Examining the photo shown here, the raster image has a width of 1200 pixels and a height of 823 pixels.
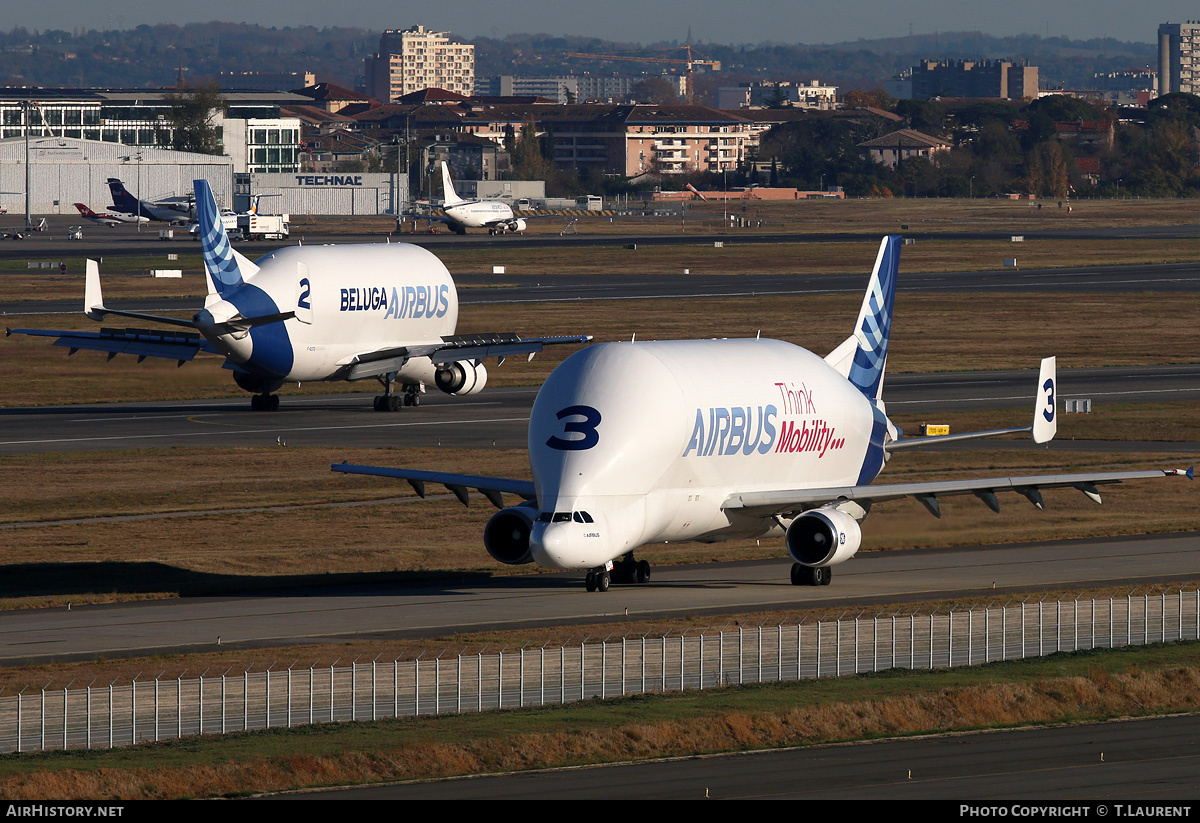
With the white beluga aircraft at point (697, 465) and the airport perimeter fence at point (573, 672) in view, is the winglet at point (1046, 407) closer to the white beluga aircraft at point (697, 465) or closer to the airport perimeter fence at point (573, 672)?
the white beluga aircraft at point (697, 465)

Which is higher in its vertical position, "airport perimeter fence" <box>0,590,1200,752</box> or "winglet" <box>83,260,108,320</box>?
"winglet" <box>83,260,108,320</box>

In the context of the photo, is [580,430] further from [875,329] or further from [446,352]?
[446,352]

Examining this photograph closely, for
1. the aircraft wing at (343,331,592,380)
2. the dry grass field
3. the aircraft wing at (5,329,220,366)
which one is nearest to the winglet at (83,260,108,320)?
the aircraft wing at (5,329,220,366)

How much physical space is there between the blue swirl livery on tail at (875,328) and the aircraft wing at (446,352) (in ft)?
103

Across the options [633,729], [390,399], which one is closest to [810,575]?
[633,729]

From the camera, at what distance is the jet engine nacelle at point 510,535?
1948 inches

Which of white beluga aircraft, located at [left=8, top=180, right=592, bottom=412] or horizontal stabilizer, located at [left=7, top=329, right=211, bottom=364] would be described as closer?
white beluga aircraft, located at [left=8, top=180, right=592, bottom=412]

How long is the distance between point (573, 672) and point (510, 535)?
30.8 feet

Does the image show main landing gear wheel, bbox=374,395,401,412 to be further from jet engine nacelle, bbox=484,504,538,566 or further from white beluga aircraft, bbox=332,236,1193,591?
jet engine nacelle, bbox=484,504,538,566

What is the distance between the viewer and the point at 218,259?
87.2m

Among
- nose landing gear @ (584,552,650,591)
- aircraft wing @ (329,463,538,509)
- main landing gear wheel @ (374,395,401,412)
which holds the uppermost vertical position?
aircraft wing @ (329,463,538,509)

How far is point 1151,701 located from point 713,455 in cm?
1427

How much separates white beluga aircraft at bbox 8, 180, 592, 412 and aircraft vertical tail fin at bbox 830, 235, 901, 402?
1149 inches

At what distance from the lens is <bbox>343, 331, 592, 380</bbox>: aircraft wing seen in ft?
304
